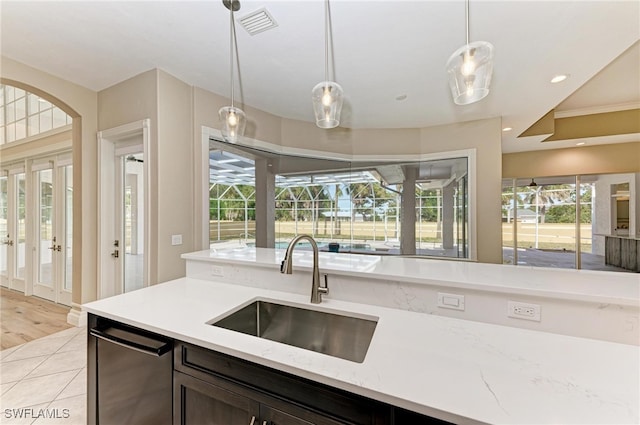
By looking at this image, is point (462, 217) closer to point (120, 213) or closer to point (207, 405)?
point (207, 405)

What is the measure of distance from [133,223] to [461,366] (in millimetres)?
3395

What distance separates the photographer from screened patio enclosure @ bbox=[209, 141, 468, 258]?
3.77 metres

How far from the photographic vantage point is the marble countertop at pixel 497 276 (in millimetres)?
1038

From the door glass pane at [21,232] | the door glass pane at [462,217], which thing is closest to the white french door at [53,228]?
the door glass pane at [21,232]

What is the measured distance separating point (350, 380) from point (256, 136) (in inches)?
127

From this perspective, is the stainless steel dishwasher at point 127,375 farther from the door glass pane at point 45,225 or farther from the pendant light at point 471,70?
the door glass pane at point 45,225

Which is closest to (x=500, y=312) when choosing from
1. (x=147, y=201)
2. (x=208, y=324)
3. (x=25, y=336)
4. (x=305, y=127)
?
(x=208, y=324)

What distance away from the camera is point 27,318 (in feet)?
11.1

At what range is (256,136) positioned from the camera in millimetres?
3469

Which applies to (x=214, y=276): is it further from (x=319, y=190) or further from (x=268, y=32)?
(x=319, y=190)

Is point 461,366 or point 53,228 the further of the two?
point 53,228

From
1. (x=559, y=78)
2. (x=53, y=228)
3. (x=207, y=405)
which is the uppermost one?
(x=559, y=78)

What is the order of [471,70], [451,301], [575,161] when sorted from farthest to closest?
1. [575,161]
2. [471,70]
3. [451,301]

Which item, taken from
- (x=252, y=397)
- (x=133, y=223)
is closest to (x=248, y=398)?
(x=252, y=397)
